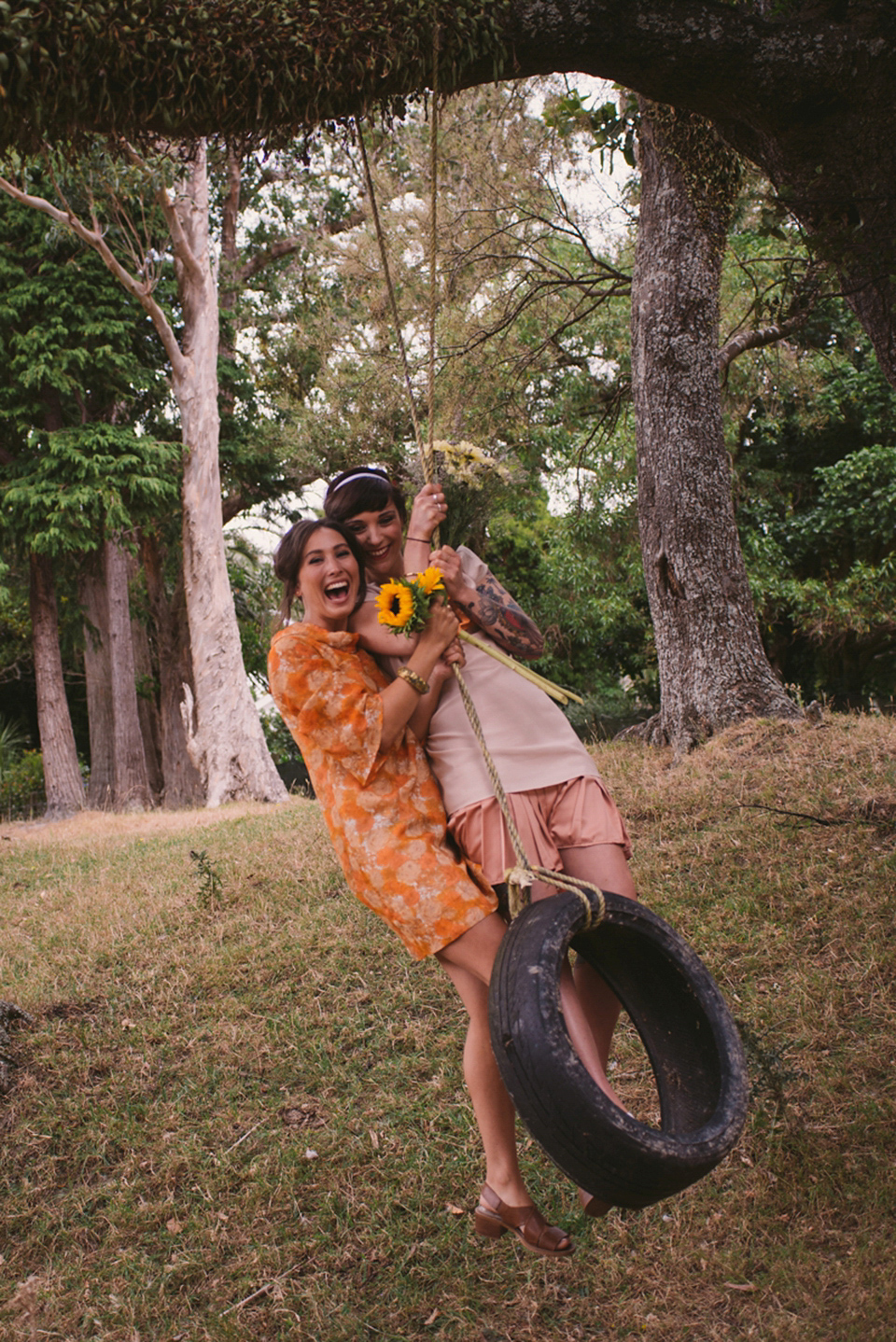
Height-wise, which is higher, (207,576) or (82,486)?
(82,486)

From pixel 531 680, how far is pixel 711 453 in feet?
14.8

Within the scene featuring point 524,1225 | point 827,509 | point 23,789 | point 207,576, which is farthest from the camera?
point 23,789

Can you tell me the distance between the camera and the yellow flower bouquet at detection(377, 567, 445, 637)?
244 centimetres

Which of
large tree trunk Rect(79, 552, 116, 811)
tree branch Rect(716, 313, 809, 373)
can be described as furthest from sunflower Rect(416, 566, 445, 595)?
large tree trunk Rect(79, 552, 116, 811)

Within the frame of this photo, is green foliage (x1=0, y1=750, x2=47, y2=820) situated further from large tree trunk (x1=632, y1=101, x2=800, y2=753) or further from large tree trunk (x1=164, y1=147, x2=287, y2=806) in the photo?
large tree trunk (x1=632, y1=101, x2=800, y2=753)

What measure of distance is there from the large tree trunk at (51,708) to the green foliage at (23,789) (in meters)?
1.99

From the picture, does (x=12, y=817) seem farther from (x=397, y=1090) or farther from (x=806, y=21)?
(x=806, y=21)

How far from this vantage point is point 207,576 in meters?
13.3

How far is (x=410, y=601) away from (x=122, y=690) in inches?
506

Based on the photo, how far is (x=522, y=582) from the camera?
19.0 metres

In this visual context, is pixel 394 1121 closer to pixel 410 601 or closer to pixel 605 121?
pixel 410 601

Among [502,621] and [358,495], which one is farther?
[358,495]

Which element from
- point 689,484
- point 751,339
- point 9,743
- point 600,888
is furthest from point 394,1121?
point 9,743

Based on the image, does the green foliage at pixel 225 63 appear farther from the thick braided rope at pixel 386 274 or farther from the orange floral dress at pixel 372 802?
the orange floral dress at pixel 372 802
